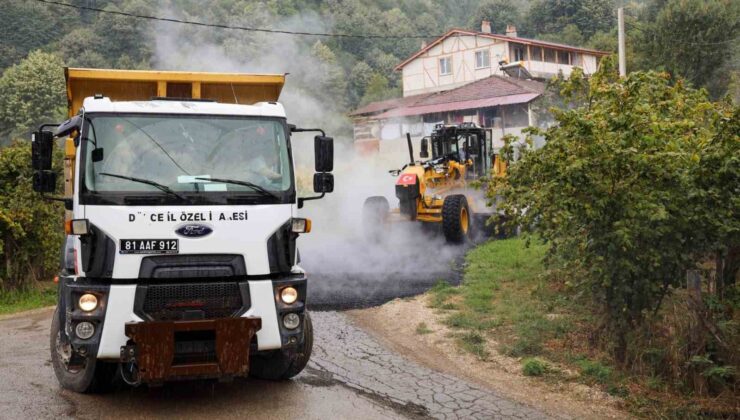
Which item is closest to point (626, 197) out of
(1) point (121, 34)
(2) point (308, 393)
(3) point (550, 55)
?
(2) point (308, 393)

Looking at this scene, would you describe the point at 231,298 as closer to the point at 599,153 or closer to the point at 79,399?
the point at 79,399

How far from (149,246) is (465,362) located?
11.9ft

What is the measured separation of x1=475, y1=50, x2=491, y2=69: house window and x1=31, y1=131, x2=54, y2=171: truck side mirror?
143 ft

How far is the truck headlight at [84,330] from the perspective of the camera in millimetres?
5438

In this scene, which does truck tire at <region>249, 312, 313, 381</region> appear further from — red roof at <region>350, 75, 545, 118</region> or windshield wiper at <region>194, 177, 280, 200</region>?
red roof at <region>350, 75, 545, 118</region>

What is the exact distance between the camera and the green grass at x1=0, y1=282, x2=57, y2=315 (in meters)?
11.5

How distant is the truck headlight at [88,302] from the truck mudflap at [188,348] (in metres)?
0.33

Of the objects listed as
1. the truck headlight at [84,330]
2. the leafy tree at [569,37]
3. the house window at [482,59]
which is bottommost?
the truck headlight at [84,330]

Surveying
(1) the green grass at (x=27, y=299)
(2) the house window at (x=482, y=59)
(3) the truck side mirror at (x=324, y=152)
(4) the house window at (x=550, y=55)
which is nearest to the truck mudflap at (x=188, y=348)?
(3) the truck side mirror at (x=324, y=152)

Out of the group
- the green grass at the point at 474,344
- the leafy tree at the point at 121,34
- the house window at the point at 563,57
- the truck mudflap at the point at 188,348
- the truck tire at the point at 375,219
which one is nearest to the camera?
the truck mudflap at the point at 188,348

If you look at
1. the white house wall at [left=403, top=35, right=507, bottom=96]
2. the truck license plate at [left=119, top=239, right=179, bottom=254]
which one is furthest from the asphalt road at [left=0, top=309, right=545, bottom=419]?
the white house wall at [left=403, top=35, right=507, bottom=96]

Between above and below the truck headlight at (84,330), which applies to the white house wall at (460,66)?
above

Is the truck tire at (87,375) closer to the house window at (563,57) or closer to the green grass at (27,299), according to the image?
the green grass at (27,299)

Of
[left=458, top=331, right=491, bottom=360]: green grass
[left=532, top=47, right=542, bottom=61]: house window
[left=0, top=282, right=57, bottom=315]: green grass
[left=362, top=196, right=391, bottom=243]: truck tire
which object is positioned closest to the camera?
[left=458, top=331, right=491, bottom=360]: green grass
